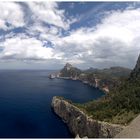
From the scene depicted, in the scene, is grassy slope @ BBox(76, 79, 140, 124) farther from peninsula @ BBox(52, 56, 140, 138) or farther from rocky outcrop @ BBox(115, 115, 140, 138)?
rocky outcrop @ BBox(115, 115, 140, 138)

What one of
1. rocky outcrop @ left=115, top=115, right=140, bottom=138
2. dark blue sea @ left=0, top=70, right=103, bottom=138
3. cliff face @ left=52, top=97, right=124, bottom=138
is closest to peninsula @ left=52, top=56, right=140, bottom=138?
cliff face @ left=52, top=97, right=124, bottom=138

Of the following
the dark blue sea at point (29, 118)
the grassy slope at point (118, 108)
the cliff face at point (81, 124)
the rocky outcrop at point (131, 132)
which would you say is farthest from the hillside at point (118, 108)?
the rocky outcrop at point (131, 132)

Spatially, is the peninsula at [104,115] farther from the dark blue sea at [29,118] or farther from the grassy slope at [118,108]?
Result: the dark blue sea at [29,118]

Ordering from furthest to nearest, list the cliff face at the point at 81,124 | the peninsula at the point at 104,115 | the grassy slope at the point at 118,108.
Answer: the grassy slope at the point at 118,108 → the peninsula at the point at 104,115 → the cliff face at the point at 81,124

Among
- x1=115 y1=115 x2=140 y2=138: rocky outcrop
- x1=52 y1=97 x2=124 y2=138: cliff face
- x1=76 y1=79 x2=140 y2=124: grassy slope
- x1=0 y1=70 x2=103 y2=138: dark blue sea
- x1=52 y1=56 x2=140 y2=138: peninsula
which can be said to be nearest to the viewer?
x1=115 y1=115 x2=140 y2=138: rocky outcrop

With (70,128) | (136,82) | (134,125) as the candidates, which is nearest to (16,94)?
(70,128)

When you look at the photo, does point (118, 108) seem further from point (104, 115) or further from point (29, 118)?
point (29, 118)

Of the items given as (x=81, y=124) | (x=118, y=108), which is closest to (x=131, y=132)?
(x=118, y=108)

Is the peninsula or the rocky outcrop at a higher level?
the rocky outcrop
